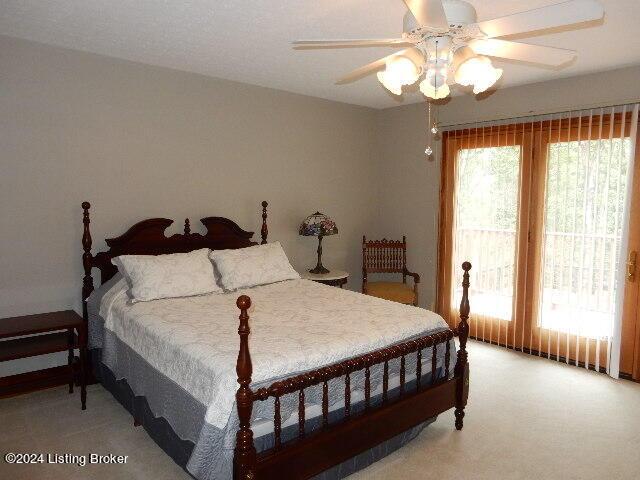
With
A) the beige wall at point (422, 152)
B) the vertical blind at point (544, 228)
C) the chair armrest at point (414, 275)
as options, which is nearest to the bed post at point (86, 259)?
the chair armrest at point (414, 275)

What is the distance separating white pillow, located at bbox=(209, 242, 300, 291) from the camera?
12.9ft

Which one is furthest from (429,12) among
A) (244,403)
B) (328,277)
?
(328,277)

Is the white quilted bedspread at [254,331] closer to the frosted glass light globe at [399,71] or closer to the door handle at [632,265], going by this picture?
the frosted glass light globe at [399,71]

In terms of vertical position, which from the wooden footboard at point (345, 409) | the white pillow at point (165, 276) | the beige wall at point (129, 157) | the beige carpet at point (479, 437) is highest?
the beige wall at point (129, 157)

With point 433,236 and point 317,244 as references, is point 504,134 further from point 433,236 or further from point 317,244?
point 317,244

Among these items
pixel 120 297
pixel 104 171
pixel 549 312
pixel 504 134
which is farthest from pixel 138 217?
pixel 549 312

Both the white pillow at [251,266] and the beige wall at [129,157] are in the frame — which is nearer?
the beige wall at [129,157]

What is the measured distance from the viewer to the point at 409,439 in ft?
9.59

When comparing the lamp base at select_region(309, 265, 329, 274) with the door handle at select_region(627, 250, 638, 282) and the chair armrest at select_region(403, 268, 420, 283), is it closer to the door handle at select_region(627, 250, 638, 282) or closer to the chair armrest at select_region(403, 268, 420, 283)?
the chair armrest at select_region(403, 268, 420, 283)

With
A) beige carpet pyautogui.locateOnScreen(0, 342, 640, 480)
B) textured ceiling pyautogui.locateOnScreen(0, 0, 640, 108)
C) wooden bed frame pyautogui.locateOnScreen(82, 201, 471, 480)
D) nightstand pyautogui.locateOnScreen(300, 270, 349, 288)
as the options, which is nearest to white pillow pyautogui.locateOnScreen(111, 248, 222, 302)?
wooden bed frame pyautogui.locateOnScreen(82, 201, 471, 480)

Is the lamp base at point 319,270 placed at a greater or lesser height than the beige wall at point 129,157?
lesser

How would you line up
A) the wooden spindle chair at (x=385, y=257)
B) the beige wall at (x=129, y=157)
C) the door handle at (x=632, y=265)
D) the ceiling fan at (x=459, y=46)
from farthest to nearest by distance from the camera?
the wooden spindle chair at (x=385, y=257), the door handle at (x=632, y=265), the beige wall at (x=129, y=157), the ceiling fan at (x=459, y=46)

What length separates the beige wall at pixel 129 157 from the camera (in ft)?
11.3

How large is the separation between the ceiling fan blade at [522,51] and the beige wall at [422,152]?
7.22 ft
